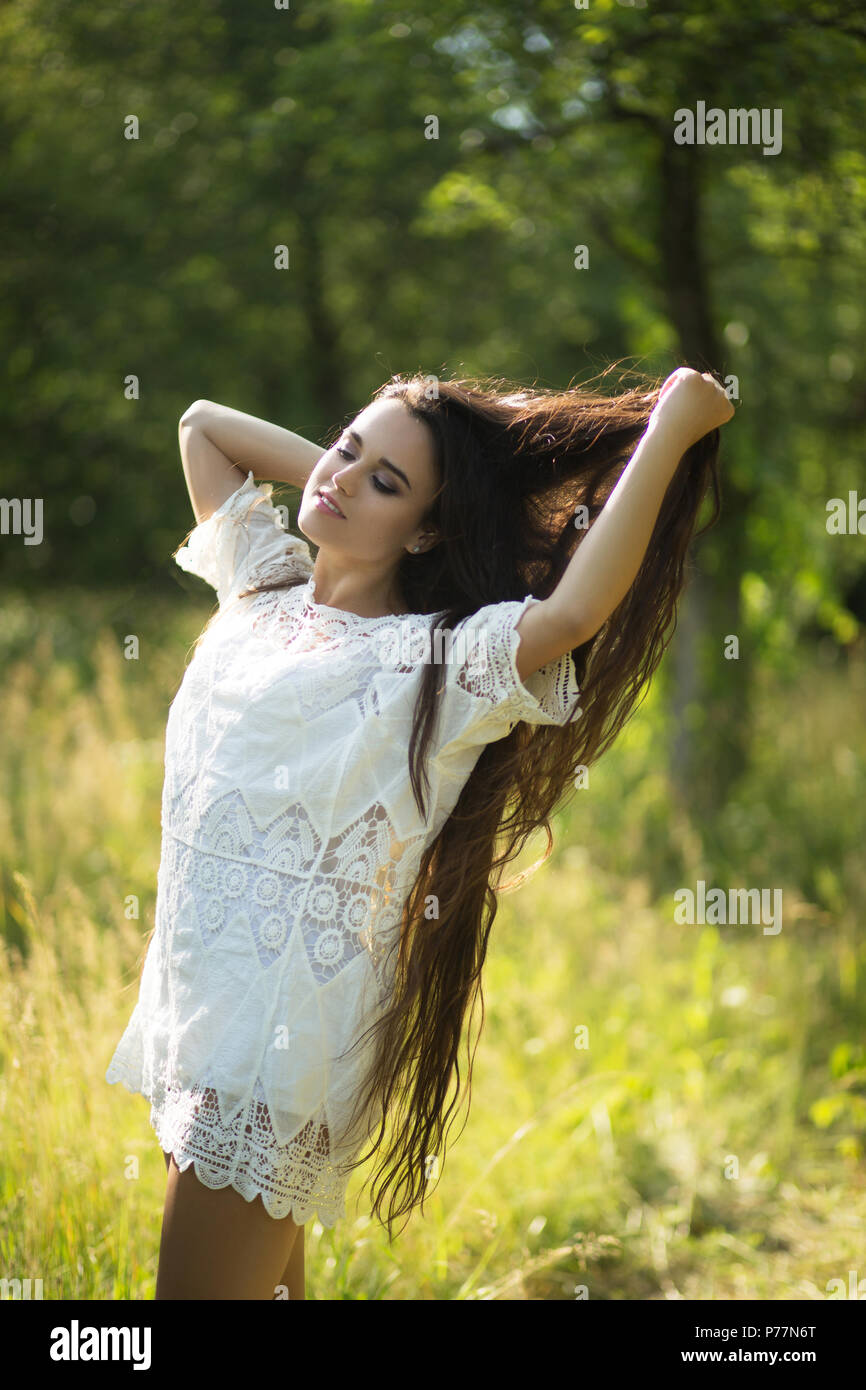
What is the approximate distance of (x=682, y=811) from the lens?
5.90m

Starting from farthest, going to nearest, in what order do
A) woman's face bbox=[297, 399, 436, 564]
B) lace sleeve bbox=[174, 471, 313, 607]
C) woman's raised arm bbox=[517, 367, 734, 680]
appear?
lace sleeve bbox=[174, 471, 313, 607], woman's face bbox=[297, 399, 436, 564], woman's raised arm bbox=[517, 367, 734, 680]

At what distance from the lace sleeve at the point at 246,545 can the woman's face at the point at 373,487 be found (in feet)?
0.81

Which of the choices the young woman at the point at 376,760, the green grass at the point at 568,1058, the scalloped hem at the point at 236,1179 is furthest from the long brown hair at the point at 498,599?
the green grass at the point at 568,1058

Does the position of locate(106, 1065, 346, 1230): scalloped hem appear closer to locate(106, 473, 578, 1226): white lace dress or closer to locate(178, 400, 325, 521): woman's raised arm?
locate(106, 473, 578, 1226): white lace dress

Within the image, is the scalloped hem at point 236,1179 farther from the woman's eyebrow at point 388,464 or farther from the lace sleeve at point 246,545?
the woman's eyebrow at point 388,464

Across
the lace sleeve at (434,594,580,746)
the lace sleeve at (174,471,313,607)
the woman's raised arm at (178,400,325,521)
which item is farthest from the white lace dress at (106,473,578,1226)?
the woman's raised arm at (178,400,325,521)

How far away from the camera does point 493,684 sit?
1850 millimetres

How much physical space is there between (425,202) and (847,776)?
11.9 ft

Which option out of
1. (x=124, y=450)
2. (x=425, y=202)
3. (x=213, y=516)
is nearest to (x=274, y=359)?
(x=124, y=450)

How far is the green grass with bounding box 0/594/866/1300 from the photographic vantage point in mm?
2684

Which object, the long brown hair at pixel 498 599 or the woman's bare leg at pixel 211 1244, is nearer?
the woman's bare leg at pixel 211 1244

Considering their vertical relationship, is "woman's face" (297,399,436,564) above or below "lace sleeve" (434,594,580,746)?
above

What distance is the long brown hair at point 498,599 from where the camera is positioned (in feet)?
6.75

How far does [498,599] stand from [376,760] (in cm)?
38
